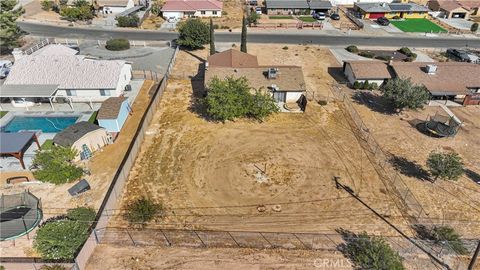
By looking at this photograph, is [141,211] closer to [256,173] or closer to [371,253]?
[256,173]

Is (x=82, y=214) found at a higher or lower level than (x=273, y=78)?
lower

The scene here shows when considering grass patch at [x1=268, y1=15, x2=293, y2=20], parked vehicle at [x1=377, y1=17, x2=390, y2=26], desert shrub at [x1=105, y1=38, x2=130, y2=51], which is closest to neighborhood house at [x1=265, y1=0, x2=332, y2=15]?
grass patch at [x1=268, y1=15, x2=293, y2=20]

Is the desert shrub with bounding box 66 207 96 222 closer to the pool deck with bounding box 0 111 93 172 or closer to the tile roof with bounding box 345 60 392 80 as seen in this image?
the pool deck with bounding box 0 111 93 172

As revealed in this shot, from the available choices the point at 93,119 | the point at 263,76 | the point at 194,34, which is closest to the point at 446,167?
the point at 263,76

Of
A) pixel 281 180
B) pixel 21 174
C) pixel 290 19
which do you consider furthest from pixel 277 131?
pixel 290 19

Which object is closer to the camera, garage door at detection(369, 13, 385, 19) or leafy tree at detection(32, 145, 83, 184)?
leafy tree at detection(32, 145, 83, 184)

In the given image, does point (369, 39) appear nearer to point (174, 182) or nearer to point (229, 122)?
point (229, 122)
